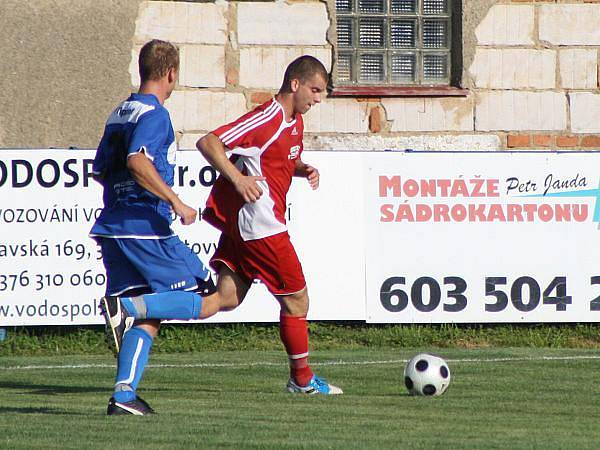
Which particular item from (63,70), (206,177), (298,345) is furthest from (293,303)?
(63,70)

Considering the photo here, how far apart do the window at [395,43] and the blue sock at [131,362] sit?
845cm

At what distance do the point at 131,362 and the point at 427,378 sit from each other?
1.91 meters

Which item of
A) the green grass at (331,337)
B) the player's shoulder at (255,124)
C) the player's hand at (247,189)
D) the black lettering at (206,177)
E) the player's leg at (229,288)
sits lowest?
the green grass at (331,337)

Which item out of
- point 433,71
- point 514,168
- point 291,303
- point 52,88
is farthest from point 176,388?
point 433,71

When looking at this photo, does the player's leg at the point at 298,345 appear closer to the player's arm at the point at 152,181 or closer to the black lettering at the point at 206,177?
the player's arm at the point at 152,181

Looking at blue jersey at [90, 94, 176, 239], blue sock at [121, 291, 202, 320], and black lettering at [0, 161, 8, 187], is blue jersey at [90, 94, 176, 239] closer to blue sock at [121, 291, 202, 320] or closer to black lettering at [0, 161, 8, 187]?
blue sock at [121, 291, 202, 320]

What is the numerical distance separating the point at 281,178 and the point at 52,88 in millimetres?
6300

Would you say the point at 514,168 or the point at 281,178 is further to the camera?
the point at 514,168

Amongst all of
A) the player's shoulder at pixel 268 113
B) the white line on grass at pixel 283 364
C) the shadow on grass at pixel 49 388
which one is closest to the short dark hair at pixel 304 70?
the player's shoulder at pixel 268 113

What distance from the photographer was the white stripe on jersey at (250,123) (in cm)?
806

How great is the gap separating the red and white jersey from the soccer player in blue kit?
1.03m

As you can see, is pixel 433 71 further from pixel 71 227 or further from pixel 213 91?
pixel 71 227

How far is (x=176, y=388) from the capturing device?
876 centimetres

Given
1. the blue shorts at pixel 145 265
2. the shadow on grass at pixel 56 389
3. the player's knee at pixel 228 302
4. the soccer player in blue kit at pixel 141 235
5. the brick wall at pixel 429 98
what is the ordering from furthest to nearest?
the brick wall at pixel 429 98
the shadow on grass at pixel 56 389
the player's knee at pixel 228 302
the blue shorts at pixel 145 265
the soccer player in blue kit at pixel 141 235
